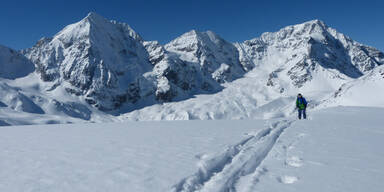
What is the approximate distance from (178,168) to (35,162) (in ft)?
12.2

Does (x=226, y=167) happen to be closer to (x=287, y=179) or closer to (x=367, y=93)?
(x=287, y=179)

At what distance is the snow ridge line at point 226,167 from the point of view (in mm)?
4844

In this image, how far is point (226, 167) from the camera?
6051mm

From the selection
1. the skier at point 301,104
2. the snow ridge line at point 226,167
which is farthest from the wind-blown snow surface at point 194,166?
the skier at point 301,104

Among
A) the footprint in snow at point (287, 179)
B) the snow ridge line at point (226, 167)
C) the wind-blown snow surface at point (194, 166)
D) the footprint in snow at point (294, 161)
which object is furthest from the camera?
the footprint in snow at point (294, 161)

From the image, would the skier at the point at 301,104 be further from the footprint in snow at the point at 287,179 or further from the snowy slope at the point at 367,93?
the snowy slope at the point at 367,93

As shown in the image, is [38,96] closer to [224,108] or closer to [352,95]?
[224,108]

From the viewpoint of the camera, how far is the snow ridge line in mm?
4844

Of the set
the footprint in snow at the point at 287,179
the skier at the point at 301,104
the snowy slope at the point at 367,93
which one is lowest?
the footprint in snow at the point at 287,179

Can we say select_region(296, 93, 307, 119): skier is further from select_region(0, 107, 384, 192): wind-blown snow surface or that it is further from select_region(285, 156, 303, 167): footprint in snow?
select_region(285, 156, 303, 167): footprint in snow

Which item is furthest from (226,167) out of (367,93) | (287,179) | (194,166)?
(367,93)

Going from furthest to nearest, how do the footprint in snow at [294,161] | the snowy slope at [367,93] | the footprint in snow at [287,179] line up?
the snowy slope at [367,93]
the footprint in snow at [294,161]
the footprint in snow at [287,179]

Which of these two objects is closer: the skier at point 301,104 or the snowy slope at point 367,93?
the skier at point 301,104

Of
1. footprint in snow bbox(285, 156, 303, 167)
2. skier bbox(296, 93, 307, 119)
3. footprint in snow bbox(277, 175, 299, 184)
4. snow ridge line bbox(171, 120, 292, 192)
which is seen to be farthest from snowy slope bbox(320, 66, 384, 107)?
footprint in snow bbox(277, 175, 299, 184)
